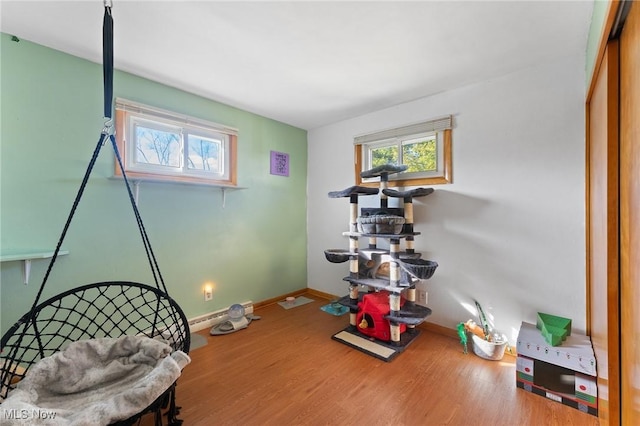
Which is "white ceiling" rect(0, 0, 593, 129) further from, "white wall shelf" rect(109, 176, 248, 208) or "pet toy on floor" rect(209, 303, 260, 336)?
"pet toy on floor" rect(209, 303, 260, 336)

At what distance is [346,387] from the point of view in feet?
5.39

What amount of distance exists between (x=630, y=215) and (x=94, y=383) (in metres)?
2.32

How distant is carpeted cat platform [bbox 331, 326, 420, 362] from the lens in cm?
199

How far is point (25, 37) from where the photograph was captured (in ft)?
5.32

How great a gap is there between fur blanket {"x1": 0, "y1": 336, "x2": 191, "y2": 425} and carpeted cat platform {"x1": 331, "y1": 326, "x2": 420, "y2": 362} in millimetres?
1382

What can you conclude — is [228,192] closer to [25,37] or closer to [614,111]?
[25,37]

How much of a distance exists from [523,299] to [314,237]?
2201 mm

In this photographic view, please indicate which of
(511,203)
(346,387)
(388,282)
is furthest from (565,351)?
(346,387)

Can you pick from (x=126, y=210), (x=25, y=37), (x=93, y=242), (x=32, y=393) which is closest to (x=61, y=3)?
(x=25, y=37)

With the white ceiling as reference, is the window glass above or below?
below

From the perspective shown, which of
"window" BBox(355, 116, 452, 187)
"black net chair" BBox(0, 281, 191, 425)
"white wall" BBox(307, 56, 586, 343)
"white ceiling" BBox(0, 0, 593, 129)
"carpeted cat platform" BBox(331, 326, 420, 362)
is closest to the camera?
"black net chair" BBox(0, 281, 191, 425)

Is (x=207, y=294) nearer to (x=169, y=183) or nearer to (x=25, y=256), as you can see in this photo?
(x=169, y=183)

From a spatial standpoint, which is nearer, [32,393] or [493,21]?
[32,393]

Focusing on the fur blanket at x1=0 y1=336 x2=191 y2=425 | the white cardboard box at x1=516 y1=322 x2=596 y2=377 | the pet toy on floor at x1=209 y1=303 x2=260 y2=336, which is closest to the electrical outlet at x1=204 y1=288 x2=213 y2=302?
the pet toy on floor at x1=209 y1=303 x2=260 y2=336
